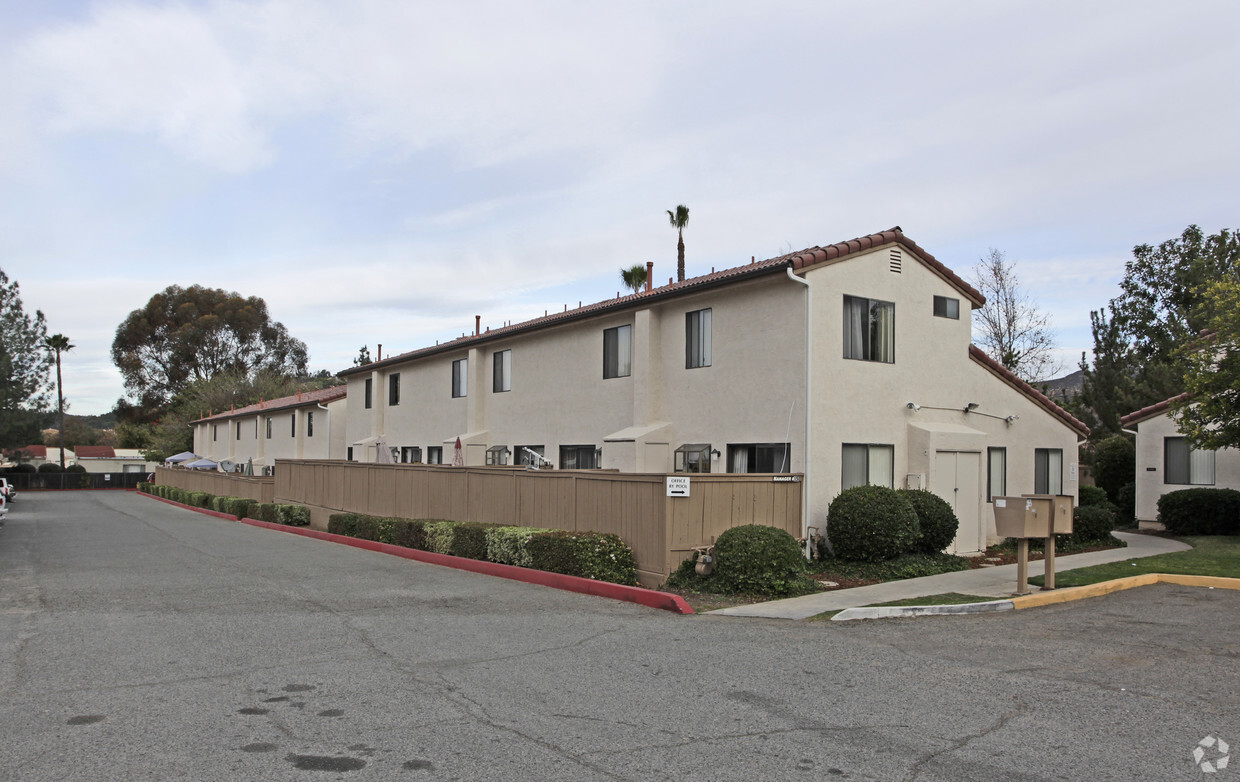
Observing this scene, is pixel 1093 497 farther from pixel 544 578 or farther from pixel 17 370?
pixel 17 370

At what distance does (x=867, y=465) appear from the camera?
647 inches

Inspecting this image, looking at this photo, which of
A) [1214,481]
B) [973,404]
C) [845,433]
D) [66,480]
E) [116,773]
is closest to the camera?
[116,773]

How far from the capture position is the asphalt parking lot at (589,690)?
5.68m

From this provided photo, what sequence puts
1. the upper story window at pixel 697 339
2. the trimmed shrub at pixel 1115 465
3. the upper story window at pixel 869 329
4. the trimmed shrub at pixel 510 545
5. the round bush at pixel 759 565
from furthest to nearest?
the trimmed shrub at pixel 1115 465 < the upper story window at pixel 697 339 < the upper story window at pixel 869 329 < the trimmed shrub at pixel 510 545 < the round bush at pixel 759 565

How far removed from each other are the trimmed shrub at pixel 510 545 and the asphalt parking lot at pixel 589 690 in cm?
254

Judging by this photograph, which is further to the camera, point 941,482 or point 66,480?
point 66,480

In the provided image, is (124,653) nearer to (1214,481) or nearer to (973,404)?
(973,404)

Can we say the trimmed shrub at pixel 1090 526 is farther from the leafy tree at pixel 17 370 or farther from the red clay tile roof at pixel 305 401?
the leafy tree at pixel 17 370

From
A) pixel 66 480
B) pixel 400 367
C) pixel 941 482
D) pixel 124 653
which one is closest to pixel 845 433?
pixel 941 482

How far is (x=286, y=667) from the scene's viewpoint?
8312 millimetres

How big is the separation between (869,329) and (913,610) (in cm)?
667

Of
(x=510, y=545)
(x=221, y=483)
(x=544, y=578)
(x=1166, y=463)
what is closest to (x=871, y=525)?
(x=544, y=578)

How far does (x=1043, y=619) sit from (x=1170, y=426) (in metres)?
15.4

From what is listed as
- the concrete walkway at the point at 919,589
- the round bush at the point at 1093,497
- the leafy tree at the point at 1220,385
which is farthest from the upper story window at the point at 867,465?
the round bush at the point at 1093,497
